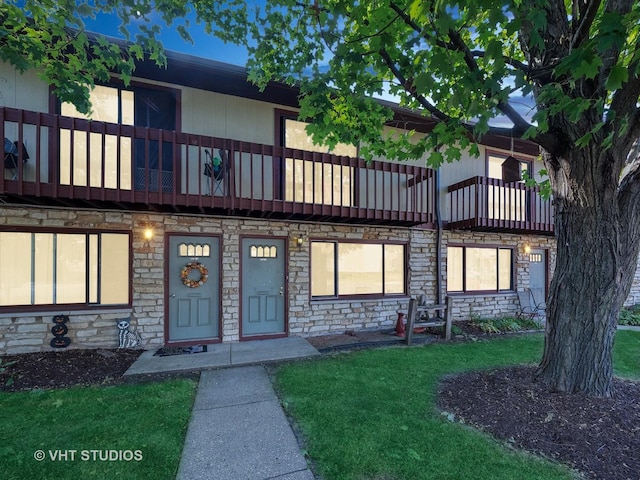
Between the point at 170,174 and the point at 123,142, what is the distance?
0.97 metres

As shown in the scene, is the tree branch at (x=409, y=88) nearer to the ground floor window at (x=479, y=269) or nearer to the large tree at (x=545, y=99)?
the large tree at (x=545, y=99)

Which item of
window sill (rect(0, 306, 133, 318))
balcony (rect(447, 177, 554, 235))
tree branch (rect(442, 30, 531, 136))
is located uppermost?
tree branch (rect(442, 30, 531, 136))

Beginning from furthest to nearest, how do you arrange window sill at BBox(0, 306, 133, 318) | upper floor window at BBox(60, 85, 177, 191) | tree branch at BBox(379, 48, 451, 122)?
upper floor window at BBox(60, 85, 177, 191), window sill at BBox(0, 306, 133, 318), tree branch at BBox(379, 48, 451, 122)

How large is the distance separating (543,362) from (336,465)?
3083 millimetres

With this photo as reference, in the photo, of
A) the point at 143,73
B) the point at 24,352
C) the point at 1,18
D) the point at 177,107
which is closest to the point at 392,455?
the point at 24,352

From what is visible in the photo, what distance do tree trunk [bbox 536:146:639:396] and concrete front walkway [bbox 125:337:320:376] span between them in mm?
3707

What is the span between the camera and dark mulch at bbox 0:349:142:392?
4.34 m

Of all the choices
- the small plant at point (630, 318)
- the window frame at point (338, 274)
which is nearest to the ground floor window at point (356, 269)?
the window frame at point (338, 274)

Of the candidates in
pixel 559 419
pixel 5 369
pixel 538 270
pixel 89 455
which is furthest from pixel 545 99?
pixel 538 270

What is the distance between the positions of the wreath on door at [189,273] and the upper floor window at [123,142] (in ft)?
5.05

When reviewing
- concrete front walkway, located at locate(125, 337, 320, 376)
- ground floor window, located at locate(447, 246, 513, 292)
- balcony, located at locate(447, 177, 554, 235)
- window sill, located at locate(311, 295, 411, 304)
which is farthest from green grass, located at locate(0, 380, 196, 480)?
balcony, located at locate(447, 177, 554, 235)

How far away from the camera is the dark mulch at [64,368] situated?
171 inches

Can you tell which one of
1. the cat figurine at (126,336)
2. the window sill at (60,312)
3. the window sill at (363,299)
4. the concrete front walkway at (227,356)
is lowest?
the concrete front walkway at (227,356)

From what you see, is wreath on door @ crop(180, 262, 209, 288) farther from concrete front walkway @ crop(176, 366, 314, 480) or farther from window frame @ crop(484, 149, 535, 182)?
window frame @ crop(484, 149, 535, 182)
